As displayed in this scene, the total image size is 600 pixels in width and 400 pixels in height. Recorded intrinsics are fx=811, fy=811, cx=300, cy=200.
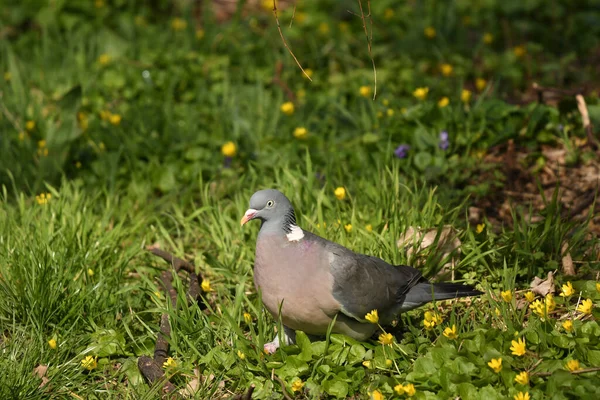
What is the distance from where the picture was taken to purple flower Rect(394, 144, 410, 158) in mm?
4602

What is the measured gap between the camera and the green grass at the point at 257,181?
3.25m

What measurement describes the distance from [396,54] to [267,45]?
1.00m

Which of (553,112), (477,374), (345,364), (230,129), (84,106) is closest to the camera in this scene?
(477,374)

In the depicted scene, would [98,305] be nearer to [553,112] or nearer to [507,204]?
[507,204]

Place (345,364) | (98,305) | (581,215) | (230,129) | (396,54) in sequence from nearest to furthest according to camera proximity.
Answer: (345,364)
(98,305)
(581,215)
(230,129)
(396,54)

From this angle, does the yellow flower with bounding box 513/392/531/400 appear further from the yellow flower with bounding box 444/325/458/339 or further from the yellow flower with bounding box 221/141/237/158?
the yellow flower with bounding box 221/141/237/158

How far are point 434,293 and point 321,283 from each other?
0.52m

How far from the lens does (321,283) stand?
3219mm

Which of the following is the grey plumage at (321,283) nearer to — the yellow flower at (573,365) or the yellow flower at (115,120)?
the yellow flower at (573,365)

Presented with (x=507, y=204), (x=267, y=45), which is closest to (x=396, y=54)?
(x=267, y=45)

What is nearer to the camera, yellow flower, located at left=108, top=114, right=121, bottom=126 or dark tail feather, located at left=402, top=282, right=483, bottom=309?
dark tail feather, located at left=402, top=282, right=483, bottom=309

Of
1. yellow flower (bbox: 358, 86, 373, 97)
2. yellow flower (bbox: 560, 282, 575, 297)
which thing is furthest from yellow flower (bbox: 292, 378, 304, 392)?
yellow flower (bbox: 358, 86, 373, 97)

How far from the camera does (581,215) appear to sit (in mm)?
4230

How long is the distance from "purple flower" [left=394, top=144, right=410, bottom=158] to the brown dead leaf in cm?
126
